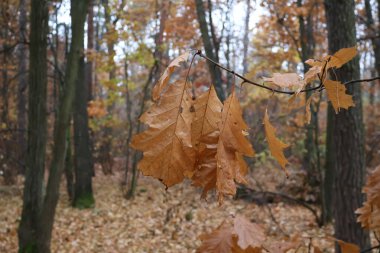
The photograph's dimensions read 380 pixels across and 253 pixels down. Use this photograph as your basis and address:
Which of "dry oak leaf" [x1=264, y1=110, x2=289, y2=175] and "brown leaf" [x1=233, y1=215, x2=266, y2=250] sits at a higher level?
"dry oak leaf" [x1=264, y1=110, x2=289, y2=175]

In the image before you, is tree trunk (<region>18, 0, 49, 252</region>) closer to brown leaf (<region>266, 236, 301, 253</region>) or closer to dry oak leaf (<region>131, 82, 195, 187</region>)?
brown leaf (<region>266, 236, 301, 253</region>)

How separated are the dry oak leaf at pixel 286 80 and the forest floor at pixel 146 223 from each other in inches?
162

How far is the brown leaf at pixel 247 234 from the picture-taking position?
4.04 feet

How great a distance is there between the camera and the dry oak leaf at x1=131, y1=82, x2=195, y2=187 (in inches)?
33.4

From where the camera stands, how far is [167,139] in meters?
0.85

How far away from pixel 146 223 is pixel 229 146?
6464 millimetres

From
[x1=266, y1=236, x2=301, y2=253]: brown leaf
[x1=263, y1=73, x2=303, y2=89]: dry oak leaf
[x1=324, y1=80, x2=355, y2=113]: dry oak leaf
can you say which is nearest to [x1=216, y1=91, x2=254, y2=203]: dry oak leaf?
[x1=263, y1=73, x2=303, y2=89]: dry oak leaf

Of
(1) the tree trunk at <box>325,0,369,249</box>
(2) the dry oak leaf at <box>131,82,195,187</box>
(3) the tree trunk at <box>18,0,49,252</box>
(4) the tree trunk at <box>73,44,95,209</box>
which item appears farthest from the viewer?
(4) the tree trunk at <box>73,44,95,209</box>

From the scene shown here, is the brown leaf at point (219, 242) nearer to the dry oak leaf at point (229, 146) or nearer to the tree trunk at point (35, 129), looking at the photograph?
the dry oak leaf at point (229, 146)

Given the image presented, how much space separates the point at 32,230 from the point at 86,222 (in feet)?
8.32

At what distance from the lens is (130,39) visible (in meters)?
9.80

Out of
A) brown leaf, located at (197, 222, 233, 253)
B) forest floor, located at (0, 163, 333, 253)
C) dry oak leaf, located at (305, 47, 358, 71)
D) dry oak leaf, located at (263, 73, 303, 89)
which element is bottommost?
forest floor, located at (0, 163, 333, 253)

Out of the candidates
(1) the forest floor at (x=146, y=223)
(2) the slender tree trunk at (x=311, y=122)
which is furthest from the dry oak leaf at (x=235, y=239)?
(2) the slender tree trunk at (x=311, y=122)

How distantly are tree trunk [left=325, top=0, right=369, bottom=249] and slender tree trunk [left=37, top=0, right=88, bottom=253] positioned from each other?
2706 millimetres
